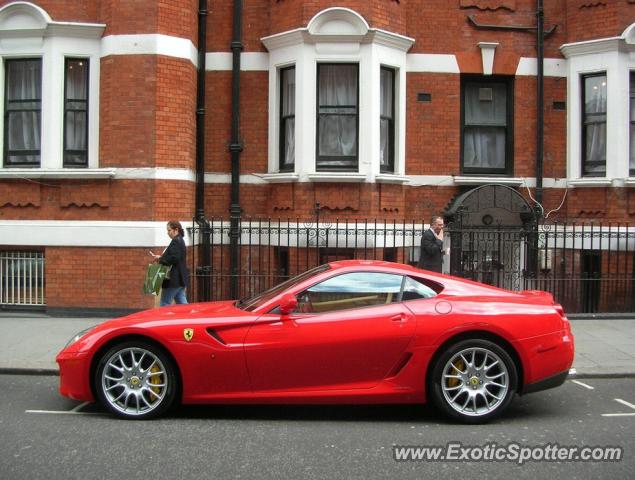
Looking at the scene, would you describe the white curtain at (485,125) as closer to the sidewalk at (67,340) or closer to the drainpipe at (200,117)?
the sidewalk at (67,340)

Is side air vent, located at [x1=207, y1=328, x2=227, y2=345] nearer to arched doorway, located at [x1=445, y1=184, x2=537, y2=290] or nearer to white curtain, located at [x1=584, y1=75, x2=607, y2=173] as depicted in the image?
arched doorway, located at [x1=445, y1=184, x2=537, y2=290]

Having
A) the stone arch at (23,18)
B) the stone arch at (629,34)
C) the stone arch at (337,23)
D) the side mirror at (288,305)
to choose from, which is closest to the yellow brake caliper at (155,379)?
the side mirror at (288,305)

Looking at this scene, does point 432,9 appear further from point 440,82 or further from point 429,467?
point 429,467

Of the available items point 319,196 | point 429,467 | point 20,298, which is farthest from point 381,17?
point 429,467

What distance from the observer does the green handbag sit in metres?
9.15

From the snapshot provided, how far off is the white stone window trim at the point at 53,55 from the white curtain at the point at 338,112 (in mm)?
3684

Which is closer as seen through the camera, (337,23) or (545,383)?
(545,383)

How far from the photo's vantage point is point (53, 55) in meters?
11.4

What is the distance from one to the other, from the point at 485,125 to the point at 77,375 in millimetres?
9118

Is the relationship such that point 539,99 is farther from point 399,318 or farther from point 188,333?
point 188,333

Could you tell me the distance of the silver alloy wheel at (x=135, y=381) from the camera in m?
5.90

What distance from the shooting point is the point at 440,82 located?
12.5 meters

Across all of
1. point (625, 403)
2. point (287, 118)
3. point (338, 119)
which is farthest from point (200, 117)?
point (625, 403)

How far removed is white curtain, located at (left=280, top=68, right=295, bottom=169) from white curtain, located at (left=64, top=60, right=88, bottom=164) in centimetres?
332
